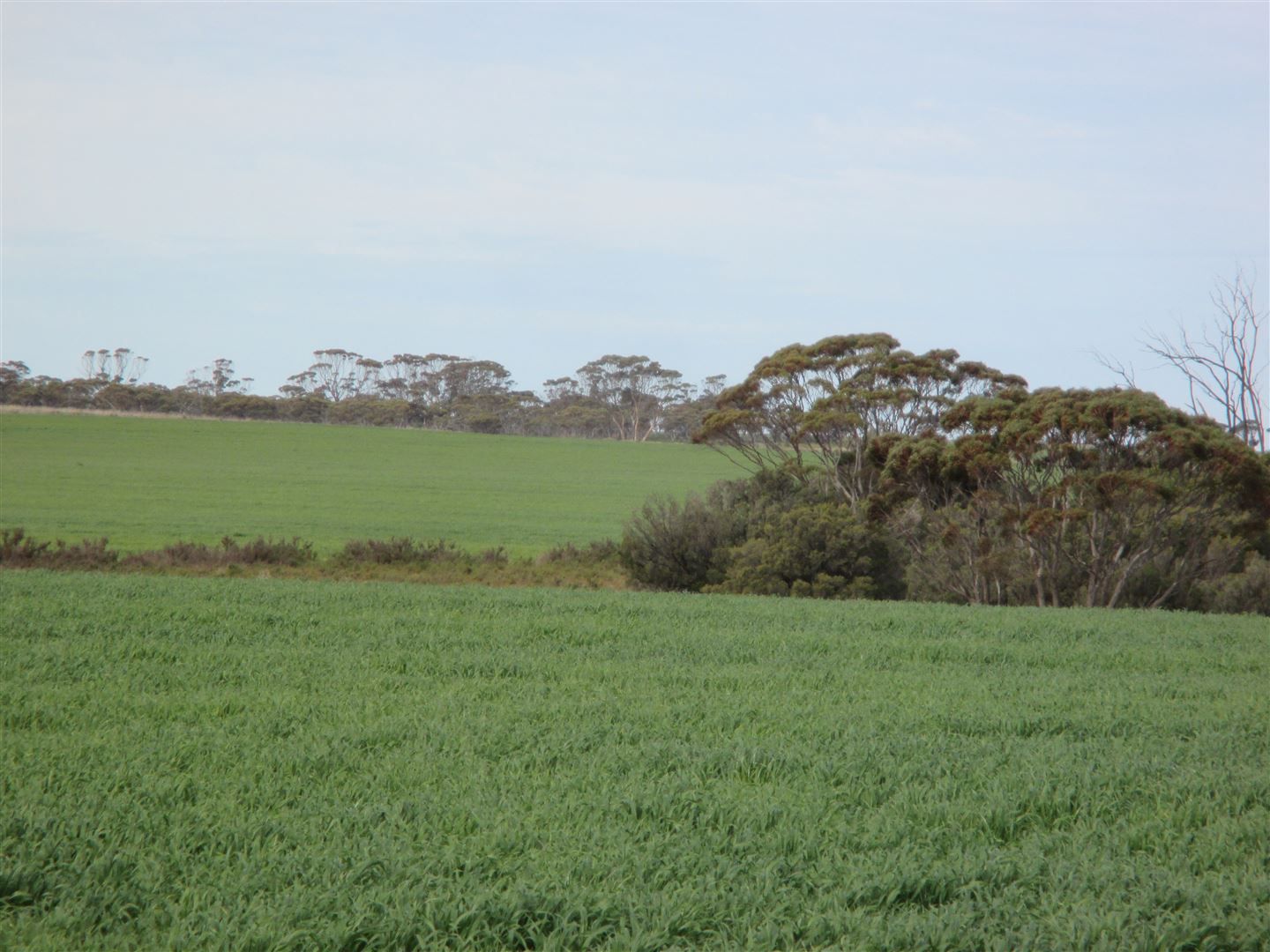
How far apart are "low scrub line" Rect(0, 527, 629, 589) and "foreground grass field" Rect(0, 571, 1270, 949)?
11.7 metres

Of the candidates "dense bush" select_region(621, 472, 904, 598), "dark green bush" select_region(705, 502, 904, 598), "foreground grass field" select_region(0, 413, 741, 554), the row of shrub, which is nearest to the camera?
the row of shrub

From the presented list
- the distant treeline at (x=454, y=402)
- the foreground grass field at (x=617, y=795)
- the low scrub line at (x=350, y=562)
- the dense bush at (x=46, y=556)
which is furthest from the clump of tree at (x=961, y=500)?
the distant treeline at (x=454, y=402)

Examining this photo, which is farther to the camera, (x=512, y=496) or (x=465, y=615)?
(x=512, y=496)

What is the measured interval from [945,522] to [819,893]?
614 inches

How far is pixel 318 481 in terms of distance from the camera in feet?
169

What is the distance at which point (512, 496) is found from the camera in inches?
1922

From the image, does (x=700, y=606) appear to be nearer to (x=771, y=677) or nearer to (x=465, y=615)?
(x=465, y=615)

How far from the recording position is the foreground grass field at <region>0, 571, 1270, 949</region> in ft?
13.5

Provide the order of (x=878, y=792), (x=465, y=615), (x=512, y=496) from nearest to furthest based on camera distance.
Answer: (x=878, y=792) → (x=465, y=615) → (x=512, y=496)

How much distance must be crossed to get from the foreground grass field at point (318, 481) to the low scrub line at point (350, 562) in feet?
13.1

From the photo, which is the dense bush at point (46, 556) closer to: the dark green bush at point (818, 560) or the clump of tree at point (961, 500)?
the clump of tree at point (961, 500)

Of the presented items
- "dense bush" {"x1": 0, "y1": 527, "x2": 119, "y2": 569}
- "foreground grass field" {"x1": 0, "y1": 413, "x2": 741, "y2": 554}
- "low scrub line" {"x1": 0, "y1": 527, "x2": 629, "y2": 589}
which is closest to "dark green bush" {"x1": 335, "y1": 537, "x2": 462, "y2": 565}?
"low scrub line" {"x1": 0, "y1": 527, "x2": 629, "y2": 589}

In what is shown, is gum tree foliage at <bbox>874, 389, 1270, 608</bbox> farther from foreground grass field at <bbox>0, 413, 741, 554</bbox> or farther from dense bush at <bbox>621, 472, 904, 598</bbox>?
foreground grass field at <bbox>0, 413, 741, 554</bbox>

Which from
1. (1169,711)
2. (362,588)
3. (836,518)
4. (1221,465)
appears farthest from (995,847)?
(836,518)
